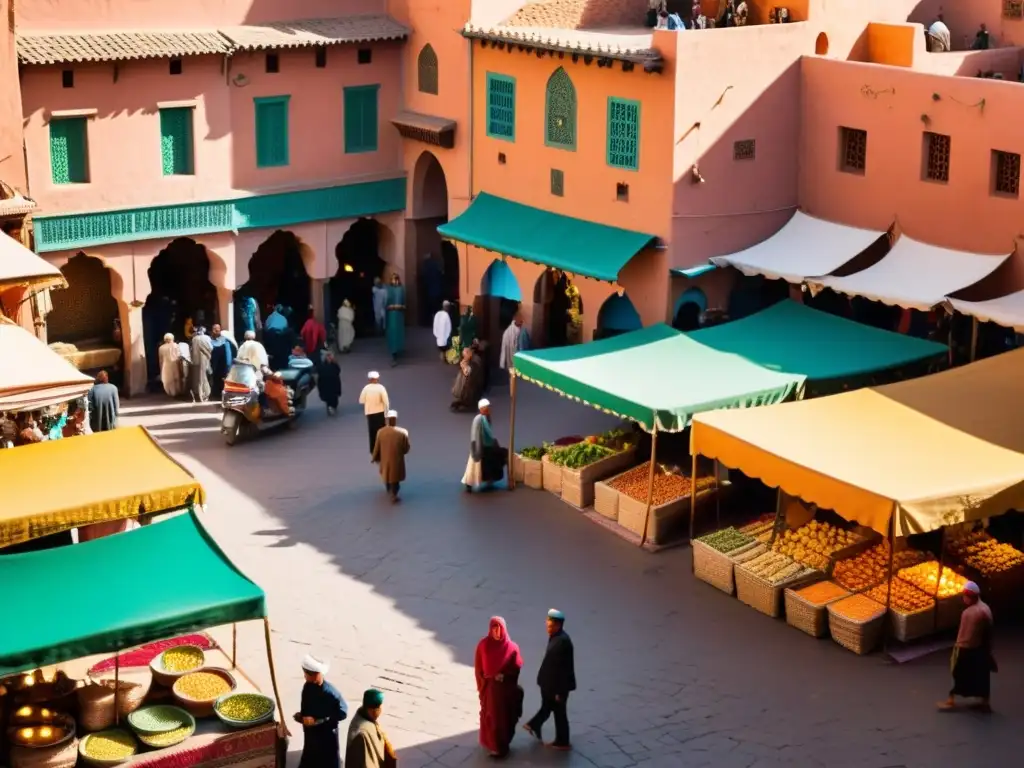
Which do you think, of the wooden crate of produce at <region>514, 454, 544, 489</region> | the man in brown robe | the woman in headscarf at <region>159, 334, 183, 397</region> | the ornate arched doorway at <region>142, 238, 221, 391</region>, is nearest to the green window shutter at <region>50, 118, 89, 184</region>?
the woman in headscarf at <region>159, 334, 183, 397</region>

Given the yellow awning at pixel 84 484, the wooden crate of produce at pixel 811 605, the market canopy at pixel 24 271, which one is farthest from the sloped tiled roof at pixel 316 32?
the wooden crate of produce at pixel 811 605

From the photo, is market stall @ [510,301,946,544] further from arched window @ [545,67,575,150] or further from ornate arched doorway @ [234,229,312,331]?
ornate arched doorway @ [234,229,312,331]

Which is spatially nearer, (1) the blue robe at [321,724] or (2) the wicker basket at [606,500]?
(1) the blue robe at [321,724]

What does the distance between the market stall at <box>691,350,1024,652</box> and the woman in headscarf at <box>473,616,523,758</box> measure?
3853mm

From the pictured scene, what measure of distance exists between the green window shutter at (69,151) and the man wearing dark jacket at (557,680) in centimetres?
1353

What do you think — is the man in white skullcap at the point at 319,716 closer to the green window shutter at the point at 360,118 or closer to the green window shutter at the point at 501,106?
the green window shutter at the point at 501,106

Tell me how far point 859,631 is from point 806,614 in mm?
675

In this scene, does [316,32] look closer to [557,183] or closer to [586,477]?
[557,183]

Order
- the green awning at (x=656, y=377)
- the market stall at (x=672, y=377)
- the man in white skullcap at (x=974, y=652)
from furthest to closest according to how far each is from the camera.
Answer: the market stall at (x=672, y=377) < the green awning at (x=656, y=377) < the man in white skullcap at (x=974, y=652)

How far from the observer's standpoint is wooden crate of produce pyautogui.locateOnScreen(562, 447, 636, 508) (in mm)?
21000

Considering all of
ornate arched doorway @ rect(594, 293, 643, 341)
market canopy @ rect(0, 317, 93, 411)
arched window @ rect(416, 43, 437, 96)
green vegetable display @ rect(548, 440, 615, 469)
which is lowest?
green vegetable display @ rect(548, 440, 615, 469)

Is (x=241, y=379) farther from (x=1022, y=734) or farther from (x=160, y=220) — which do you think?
(x=1022, y=734)

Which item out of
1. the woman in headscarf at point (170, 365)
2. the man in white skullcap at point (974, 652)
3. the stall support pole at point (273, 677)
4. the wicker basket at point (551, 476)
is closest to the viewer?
the stall support pole at point (273, 677)

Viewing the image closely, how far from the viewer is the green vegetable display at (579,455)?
21.2 metres
